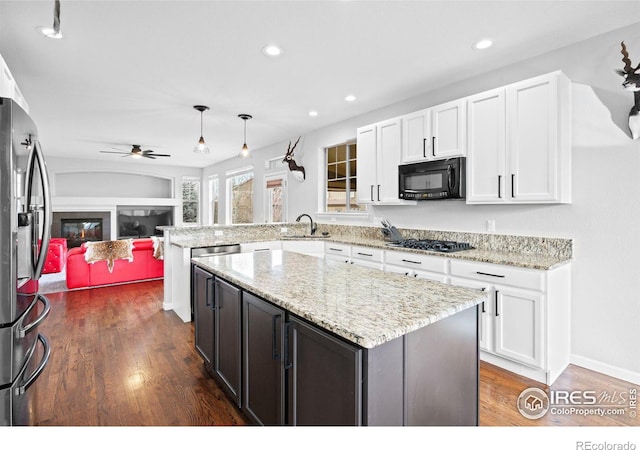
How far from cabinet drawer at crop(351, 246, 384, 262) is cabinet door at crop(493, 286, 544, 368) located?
122 cm

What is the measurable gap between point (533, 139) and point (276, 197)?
15.8 feet

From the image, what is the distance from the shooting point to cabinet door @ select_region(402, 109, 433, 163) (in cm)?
333

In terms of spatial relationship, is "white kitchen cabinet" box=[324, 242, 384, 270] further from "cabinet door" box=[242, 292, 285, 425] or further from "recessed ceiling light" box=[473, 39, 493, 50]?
"recessed ceiling light" box=[473, 39, 493, 50]

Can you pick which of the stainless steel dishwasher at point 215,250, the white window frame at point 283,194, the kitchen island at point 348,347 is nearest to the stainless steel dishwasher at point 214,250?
the stainless steel dishwasher at point 215,250

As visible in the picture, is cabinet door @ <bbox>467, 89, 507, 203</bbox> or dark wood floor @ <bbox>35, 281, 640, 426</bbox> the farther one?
cabinet door @ <bbox>467, 89, 507, 203</bbox>

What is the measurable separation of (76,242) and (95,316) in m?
5.69

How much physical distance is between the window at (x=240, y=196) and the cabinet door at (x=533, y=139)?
5824 mm

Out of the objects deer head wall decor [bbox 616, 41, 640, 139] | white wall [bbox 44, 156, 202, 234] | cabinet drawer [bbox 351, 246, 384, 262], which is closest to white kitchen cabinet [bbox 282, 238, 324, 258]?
cabinet drawer [bbox 351, 246, 384, 262]

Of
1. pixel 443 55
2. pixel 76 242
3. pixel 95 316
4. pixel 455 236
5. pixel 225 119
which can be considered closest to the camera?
pixel 443 55

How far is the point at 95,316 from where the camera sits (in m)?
3.74

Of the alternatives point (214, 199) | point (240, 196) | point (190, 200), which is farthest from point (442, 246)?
point (190, 200)
